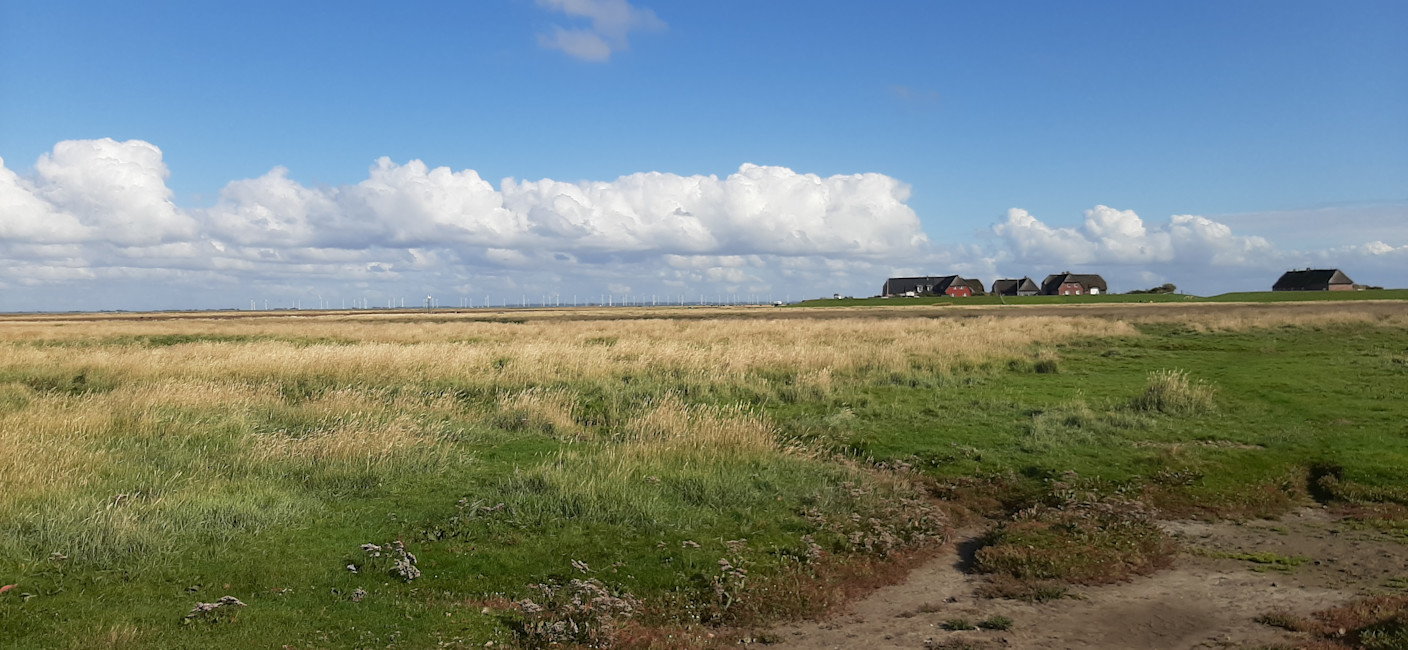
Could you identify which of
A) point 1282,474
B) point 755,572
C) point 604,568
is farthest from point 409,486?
point 1282,474

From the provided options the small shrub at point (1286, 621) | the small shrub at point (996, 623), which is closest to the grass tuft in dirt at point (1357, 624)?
the small shrub at point (1286, 621)

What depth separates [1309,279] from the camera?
12600 cm

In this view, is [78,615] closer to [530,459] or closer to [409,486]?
[409,486]

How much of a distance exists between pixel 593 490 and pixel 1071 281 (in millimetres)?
155011

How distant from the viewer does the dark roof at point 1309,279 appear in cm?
12306

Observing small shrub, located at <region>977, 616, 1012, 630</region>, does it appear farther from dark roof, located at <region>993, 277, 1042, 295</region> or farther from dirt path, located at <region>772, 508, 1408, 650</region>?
dark roof, located at <region>993, 277, 1042, 295</region>

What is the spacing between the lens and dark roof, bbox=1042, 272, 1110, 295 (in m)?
150

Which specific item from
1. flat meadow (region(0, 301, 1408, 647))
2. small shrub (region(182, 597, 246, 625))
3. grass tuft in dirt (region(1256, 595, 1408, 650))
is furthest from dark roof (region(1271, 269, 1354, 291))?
small shrub (region(182, 597, 246, 625))

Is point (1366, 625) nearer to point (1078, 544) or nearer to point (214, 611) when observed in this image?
point (1078, 544)

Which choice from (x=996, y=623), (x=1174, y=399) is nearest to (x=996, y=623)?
(x=996, y=623)

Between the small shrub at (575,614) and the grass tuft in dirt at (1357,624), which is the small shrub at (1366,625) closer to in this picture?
the grass tuft in dirt at (1357,624)

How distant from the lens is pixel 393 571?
29.1 ft

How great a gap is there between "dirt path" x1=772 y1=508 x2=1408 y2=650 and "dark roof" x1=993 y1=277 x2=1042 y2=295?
154827 mm

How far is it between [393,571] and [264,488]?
3.63 m
